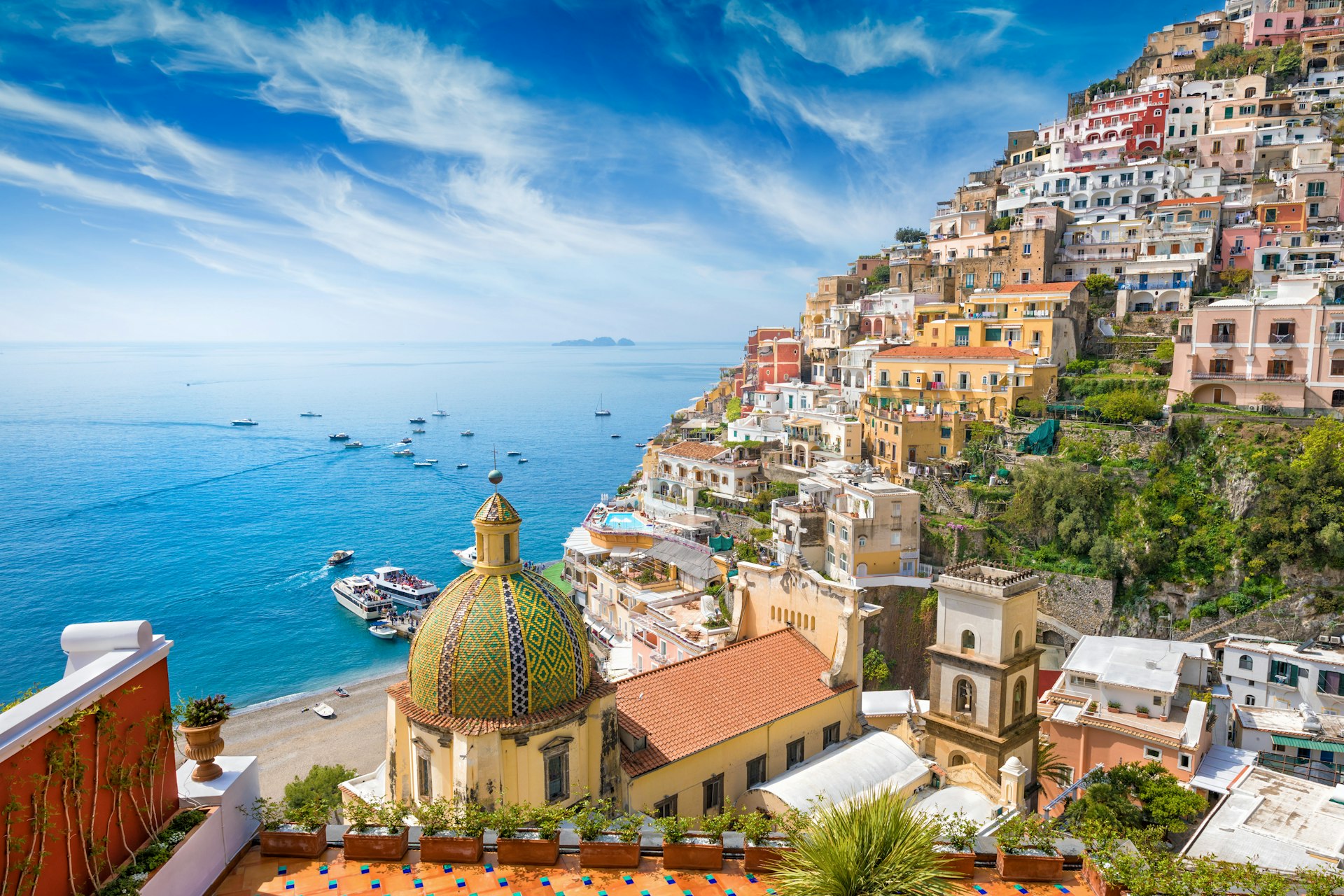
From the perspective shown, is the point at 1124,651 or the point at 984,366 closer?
the point at 1124,651

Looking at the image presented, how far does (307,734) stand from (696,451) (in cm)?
2745

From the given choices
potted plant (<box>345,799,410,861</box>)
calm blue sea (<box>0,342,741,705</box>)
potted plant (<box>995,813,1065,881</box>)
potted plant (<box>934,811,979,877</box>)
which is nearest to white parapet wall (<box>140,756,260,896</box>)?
potted plant (<box>345,799,410,861</box>)

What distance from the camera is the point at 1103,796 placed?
20.0 meters

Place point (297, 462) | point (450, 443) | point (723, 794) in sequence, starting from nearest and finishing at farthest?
1. point (723, 794)
2. point (297, 462)
3. point (450, 443)

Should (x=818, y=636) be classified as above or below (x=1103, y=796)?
above

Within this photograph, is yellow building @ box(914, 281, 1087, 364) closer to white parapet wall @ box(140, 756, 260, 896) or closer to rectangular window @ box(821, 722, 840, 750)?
rectangular window @ box(821, 722, 840, 750)

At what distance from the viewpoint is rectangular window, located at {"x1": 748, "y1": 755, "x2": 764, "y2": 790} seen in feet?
55.2

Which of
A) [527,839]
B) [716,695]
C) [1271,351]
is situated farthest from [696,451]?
[527,839]

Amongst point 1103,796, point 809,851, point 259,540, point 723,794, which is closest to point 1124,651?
point 1103,796

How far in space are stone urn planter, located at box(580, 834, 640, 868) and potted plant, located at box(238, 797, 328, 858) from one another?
3.11m

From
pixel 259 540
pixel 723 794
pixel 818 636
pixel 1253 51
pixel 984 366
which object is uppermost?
pixel 1253 51

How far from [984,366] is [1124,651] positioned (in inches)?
761

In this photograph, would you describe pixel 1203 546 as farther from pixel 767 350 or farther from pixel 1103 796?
pixel 767 350

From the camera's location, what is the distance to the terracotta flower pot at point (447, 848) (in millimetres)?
9125
